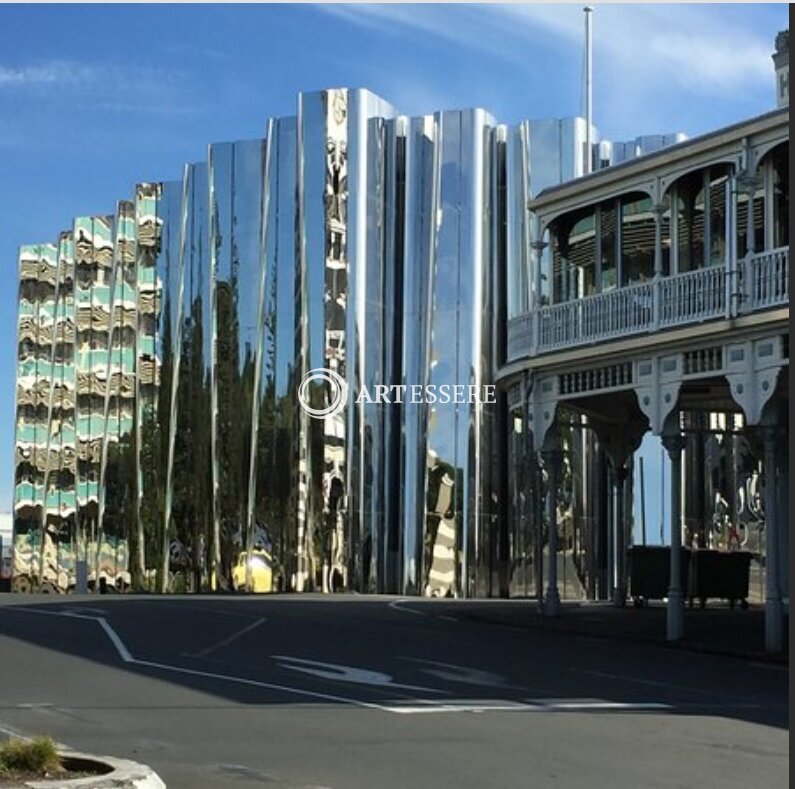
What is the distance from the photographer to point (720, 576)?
31.3m

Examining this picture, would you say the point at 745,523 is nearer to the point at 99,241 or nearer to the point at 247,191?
the point at 247,191

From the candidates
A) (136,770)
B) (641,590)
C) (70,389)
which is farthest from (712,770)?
(70,389)

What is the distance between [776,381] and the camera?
19.8m

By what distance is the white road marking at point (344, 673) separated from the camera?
14776 mm

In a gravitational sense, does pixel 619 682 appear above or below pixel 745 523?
below

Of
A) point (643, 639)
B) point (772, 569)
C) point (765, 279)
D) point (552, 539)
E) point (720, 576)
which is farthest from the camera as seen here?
point (720, 576)

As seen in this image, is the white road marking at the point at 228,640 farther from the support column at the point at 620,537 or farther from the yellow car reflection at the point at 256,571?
the yellow car reflection at the point at 256,571

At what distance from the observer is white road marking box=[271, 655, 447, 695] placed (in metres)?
14.8

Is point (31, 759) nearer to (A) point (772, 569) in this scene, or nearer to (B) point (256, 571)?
(A) point (772, 569)

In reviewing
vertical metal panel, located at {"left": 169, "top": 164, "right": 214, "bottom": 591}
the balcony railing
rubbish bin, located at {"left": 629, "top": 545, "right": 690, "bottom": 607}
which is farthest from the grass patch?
vertical metal panel, located at {"left": 169, "top": 164, "right": 214, "bottom": 591}

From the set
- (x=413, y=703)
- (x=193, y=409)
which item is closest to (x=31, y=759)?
(x=413, y=703)

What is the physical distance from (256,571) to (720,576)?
14.3 meters

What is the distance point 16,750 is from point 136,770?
Result: 2.42 ft

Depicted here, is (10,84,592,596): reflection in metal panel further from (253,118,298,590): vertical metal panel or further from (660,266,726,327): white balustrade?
(660,266,726,327): white balustrade
